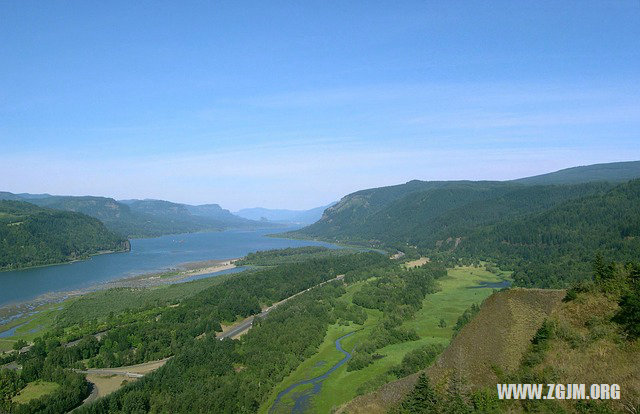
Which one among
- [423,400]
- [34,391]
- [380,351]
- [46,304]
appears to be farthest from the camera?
[46,304]

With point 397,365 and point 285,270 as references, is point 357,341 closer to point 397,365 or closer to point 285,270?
point 397,365

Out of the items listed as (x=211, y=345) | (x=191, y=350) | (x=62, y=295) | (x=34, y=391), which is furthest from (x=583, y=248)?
(x=62, y=295)

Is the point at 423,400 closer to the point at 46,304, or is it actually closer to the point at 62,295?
the point at 46,304

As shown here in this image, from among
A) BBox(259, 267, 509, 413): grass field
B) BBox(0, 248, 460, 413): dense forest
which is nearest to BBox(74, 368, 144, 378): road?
BBox(0, 248, 460, 413): dense forest

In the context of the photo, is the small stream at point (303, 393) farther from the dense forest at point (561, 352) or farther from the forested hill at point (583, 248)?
the forested hill at point (583, 248)

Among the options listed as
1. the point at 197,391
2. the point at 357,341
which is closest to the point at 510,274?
the point at 357,341
